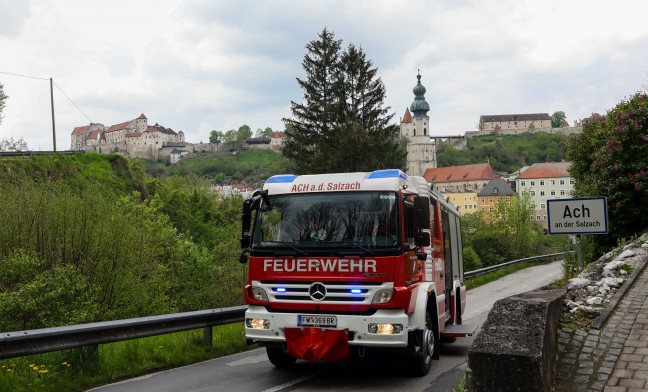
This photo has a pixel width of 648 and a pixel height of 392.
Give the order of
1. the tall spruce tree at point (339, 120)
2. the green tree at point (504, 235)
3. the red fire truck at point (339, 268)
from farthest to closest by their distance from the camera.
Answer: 1. the green tree at point (504, 235)
2. the tall spruce tree at point (339, 120)
3. the red fire truck at point (339, 268)

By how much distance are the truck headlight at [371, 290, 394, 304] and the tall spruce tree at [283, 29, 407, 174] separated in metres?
28.1

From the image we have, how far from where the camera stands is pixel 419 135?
581ft

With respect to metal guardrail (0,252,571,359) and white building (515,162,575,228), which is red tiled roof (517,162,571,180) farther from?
metal guardrail (0,252,571,359)

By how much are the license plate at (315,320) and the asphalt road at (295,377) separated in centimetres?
77

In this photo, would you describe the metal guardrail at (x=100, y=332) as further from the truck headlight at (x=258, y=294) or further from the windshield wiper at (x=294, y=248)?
the windshield wiper at (x=294, y=248)

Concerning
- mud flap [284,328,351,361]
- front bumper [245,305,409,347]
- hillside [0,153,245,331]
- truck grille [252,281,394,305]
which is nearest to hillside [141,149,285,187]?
hillside [0,153,245,331]

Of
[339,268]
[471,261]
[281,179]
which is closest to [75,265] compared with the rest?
[281,179]

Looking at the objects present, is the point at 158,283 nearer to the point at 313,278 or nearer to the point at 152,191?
the point at 313,278

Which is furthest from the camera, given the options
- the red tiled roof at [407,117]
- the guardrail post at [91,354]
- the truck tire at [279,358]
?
the red tiled roof at [407,117]

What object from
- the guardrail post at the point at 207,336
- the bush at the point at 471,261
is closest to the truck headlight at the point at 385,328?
the guardrail post at the point at 207,336

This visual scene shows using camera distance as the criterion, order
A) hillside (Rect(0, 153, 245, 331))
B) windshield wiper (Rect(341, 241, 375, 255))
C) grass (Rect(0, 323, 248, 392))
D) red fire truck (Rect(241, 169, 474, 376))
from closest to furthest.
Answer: grass (Rect(0, 323, 248, 392)) → red fire truck (Rect(241, 169, 474, 376)) → windshield wiper (Rect(341, 241, 375, 255)) → hillside (Rect(0, 153, 245, 331))

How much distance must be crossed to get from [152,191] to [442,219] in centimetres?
4927

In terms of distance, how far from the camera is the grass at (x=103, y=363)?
7.45 meters

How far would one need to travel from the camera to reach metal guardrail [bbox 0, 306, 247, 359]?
6973mm
